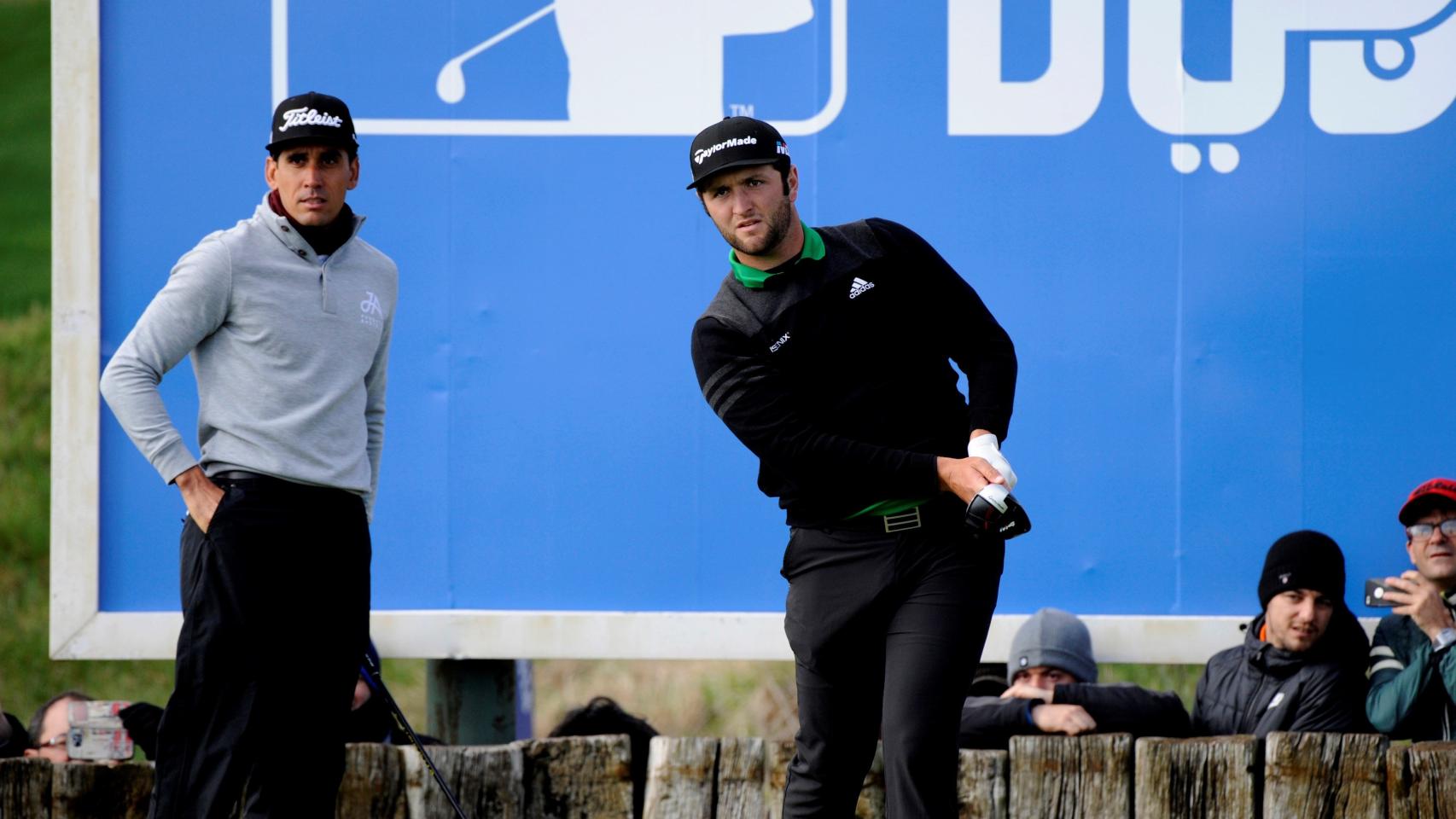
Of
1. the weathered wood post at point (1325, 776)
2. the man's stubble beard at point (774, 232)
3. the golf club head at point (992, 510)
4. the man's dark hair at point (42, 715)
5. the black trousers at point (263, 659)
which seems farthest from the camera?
the man's dark hair at point (42, 715)

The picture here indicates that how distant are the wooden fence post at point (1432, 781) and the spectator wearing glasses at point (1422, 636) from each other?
634 millimetres

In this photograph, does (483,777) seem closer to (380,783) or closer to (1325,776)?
(380,783)

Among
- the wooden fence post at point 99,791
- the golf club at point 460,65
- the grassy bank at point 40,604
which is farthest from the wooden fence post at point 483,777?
the grassy bank at point 40,604

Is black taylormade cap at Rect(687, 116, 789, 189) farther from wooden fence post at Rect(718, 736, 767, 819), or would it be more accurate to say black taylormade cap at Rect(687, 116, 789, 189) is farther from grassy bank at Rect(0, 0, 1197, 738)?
grassy bank at Rect(0, 0, 1197, 738)

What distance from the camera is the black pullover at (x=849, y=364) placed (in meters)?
3.45

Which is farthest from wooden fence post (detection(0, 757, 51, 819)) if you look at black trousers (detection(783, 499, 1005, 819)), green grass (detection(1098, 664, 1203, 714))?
green grass (detection(1098, 664, 1203, 714))

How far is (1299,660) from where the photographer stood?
4785mm

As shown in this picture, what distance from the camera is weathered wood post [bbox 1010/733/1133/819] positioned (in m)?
4.00

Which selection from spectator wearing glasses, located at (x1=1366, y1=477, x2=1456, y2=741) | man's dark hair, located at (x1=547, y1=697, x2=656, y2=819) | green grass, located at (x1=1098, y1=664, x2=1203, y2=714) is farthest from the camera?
green grass, located at (x1=1098, y1=664, x2=1203, y2=714)

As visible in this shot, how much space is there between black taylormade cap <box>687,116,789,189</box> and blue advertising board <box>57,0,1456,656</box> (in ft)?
5.88

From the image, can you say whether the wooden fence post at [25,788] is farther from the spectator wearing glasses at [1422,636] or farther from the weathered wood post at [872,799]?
the spectator wearing glasses at [1422,636]

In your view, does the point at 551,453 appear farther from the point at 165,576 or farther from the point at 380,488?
the point at 165,576

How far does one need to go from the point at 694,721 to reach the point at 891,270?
8465 mm

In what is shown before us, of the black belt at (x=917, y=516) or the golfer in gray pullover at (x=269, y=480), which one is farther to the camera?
the golfer in gray pullover at (x=269, y=480)
